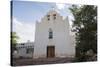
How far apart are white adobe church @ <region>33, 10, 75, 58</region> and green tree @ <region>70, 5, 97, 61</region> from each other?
0.44ft

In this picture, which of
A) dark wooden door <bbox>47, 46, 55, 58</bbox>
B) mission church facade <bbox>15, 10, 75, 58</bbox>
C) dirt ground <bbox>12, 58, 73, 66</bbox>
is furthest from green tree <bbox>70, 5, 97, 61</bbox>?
dark wooden door <bbox>47, 46, 55, 58</bbox>

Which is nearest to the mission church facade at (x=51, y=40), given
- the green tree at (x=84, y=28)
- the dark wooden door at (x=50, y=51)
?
the dark wooden door at (x=50, y=51)

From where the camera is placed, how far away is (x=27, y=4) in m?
2.94

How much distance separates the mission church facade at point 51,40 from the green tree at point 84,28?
131mm

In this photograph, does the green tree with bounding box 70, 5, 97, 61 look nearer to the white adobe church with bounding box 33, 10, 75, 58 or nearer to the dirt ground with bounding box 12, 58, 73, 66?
the white adobe church with bounding box 33, 10, 75, 58

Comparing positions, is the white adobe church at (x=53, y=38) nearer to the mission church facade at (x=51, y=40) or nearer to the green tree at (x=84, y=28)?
the mission church facade at (x=51, y=40)

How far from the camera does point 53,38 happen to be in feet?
10.1

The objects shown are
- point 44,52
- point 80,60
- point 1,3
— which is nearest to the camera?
point 1,3

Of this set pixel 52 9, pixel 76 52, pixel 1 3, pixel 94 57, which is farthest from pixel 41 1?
pixel 94 57

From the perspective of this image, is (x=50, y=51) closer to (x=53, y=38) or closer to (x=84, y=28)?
(x=53, y=38)

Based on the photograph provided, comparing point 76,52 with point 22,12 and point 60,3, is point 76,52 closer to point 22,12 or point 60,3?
point 60,3

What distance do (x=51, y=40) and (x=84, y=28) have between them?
64cm

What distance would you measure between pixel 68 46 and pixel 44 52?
1.41 ft

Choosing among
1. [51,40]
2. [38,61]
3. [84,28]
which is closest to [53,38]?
[51,40]
